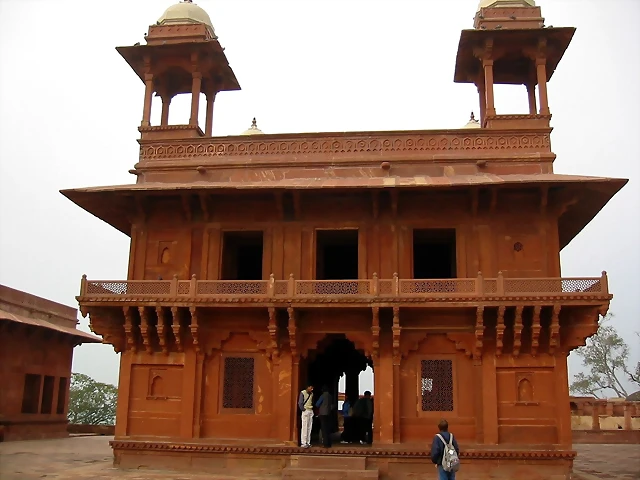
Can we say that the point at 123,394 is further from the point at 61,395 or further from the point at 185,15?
the point at 61,395

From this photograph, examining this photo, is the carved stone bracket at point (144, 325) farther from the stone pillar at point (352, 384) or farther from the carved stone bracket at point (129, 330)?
the stone pillar at point (352, 384)

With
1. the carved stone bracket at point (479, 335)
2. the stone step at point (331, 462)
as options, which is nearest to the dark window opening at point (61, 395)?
the stone step at point (331, 462)

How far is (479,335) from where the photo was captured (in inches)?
553

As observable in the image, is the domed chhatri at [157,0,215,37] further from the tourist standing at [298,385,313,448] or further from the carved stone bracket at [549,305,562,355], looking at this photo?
the carved stone bracket at [549,305,562,355]

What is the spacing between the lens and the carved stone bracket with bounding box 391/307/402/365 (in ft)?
46.0

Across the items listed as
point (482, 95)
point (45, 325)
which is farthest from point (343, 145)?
point (45, 325)

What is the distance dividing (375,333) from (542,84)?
24.0 feet

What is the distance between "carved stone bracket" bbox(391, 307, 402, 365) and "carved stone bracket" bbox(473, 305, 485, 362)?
1.57 metres

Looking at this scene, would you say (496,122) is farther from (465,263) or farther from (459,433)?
(459,433)

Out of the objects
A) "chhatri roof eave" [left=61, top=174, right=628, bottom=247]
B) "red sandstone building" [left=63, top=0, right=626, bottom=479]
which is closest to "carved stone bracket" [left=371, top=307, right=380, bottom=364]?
"red sandstone building" [left=63, top=0, right=626, bottom=479]

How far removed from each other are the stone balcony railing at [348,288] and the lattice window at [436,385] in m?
1.70

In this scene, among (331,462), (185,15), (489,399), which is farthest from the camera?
(185,15)

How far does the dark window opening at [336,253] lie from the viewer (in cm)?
1591

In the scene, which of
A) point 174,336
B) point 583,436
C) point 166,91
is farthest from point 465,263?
point 583,436
